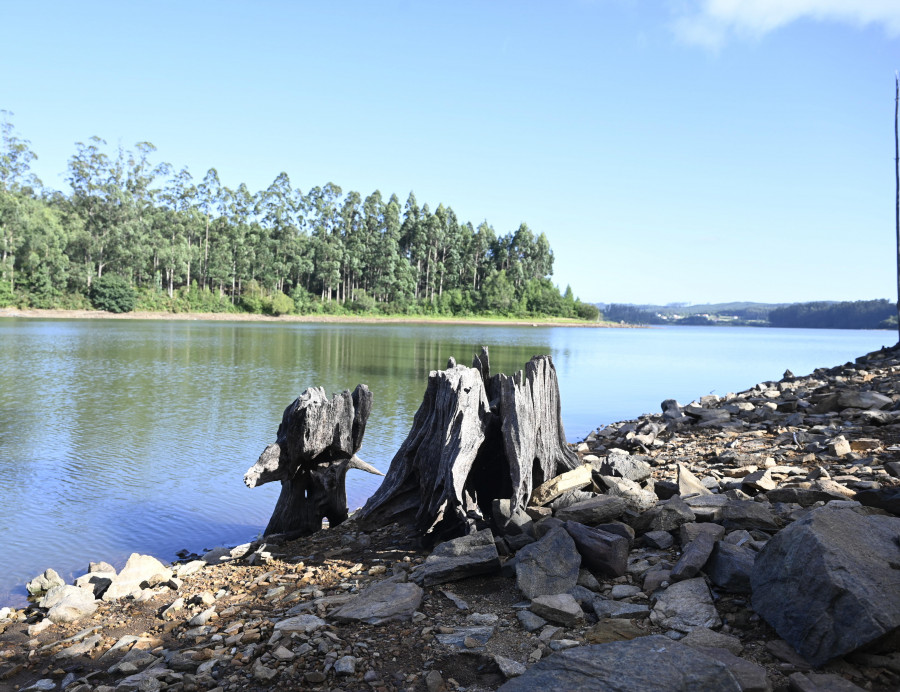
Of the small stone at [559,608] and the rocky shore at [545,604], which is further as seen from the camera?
the small stone at [559,608]

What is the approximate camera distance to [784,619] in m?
3.46

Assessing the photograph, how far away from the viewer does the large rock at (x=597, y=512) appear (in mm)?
5352

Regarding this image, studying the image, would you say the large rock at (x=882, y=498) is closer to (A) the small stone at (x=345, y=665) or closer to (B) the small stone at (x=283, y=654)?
(A) the small stone at (x=345, y=665)

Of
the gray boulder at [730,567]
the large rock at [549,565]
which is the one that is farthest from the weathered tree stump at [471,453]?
the gray boulder at [730,567]

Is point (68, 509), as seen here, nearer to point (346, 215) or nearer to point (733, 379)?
point (733, 379)

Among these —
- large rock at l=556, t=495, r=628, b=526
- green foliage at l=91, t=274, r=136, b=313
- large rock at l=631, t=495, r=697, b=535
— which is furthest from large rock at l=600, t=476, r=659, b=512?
green foliage at l=91, t=274, r=136, b=313

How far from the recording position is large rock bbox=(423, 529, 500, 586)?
4770 millimetres

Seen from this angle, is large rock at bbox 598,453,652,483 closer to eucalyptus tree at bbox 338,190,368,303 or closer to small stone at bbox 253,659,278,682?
small stone at bbox 253,659,278,682

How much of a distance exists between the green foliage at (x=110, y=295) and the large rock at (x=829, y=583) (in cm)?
7789

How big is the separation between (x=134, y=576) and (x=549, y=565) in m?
3.98

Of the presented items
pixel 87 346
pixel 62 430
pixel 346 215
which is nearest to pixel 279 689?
pixel 62 430

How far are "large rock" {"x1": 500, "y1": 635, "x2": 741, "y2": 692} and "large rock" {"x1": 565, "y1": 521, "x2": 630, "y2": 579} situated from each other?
1.33m

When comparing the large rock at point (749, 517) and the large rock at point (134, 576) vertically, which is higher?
the large rock at point (749, 517)

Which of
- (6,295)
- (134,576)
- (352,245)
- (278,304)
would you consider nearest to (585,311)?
(352,245)
